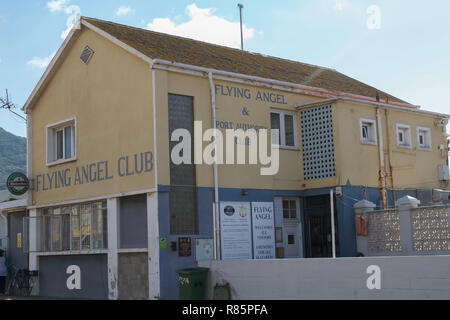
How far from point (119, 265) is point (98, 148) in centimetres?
375

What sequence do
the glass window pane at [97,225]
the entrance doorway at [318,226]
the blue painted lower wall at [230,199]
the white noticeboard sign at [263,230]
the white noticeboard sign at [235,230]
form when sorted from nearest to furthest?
the blue painted lower wall at [230,199] < the white noticeboard sign at [235,230] < the white noticeboard sign at [263,230] < the glass window pane at [97,225] < the entrance doorway at [318,226]

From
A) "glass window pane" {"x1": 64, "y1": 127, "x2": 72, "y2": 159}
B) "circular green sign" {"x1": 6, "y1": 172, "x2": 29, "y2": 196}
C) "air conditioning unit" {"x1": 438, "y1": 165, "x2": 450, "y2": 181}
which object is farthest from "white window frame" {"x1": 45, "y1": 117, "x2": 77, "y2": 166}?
"air conditioning unit" {"x1": 438, "y1": 165, "x2": 450, "y2": 181}

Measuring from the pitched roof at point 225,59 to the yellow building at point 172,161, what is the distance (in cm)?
11

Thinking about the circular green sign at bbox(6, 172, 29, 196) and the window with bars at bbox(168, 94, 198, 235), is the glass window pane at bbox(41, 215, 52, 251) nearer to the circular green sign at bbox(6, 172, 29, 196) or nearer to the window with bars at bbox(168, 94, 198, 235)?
the circular green sign at bbox(6, 172, 29, 196)

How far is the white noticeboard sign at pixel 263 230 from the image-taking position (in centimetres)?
1997

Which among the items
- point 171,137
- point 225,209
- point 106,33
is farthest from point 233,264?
point 106,33

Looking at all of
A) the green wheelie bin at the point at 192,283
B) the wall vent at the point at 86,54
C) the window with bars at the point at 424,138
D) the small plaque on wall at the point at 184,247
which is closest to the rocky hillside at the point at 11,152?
the wall vent at the point at 86,54

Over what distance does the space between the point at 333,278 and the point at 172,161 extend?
6.04m

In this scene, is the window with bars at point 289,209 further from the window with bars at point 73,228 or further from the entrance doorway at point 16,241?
the entrance doorway at point 16,241

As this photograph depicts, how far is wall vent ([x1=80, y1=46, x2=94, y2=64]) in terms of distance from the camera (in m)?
21.6

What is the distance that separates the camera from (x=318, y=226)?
21281mm

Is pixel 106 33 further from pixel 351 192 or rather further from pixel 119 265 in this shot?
pixel 351 192

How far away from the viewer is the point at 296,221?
21.5 m

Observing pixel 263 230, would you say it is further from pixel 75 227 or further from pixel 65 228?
pixel 65 228
